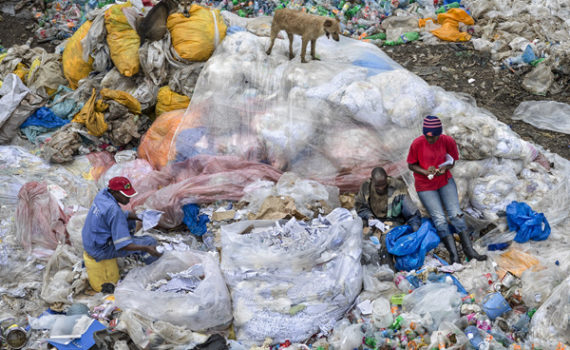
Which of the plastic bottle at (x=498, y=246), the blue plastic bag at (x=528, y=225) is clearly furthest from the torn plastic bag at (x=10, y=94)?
the blue plastic bag at (x=528, y=225)

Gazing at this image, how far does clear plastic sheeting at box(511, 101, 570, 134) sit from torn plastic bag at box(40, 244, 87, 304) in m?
4.84

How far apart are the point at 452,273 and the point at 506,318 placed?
53 centimetres

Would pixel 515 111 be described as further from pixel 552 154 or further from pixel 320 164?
pixel 320 164

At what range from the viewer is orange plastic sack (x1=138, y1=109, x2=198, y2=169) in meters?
5.37

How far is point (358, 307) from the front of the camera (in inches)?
150

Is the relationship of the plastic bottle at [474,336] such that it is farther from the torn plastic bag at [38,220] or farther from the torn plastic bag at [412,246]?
the torn plastic bag at [38,220]

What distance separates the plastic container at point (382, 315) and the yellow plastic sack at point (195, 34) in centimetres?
351

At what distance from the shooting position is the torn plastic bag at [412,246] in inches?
163

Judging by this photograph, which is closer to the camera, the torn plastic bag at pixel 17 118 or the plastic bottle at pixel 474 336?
the plastic bottle at pixel 474 336

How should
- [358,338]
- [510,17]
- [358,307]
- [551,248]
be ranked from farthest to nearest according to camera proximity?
[510,17], [551,248], [358,307], [358,338]

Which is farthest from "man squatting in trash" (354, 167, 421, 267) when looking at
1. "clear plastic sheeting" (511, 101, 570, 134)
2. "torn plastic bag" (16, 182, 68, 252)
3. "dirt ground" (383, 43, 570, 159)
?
"torn plastic bag" (16, 182, 68, 252)

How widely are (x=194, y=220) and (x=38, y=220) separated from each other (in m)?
1.41

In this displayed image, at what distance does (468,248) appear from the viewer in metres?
4.23

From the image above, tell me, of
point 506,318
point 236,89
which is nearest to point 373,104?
point 236,89
